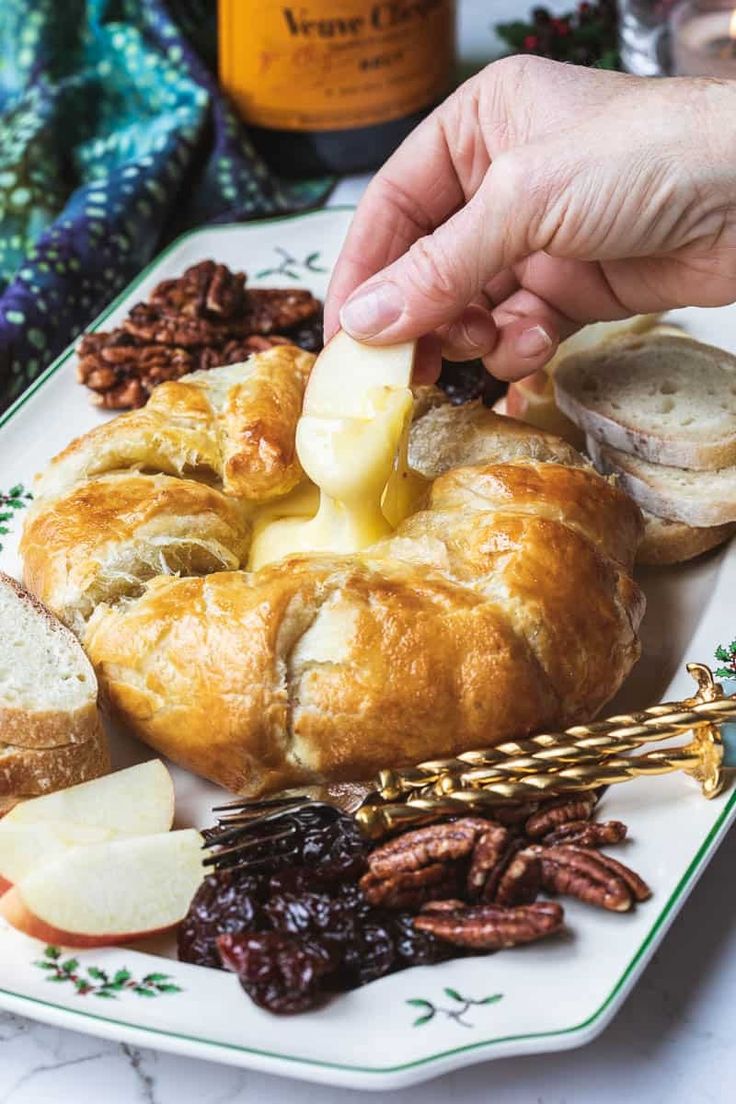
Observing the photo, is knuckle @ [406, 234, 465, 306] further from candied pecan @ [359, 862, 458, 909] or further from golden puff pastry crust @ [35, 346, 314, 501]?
candied pecan @ [359, 862, 458, 909]

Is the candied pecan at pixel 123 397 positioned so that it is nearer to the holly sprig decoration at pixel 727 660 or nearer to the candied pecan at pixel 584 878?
the holly sprig decoration at pixel 727 660

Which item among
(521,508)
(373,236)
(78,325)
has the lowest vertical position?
(78,325)

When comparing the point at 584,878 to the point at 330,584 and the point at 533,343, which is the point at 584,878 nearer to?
the point at 330,584

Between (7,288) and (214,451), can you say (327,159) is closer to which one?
(7,288)

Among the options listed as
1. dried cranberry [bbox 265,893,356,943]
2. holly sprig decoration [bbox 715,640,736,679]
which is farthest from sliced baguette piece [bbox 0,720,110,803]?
holly sprig decoration [bbox 715,640,736,679]

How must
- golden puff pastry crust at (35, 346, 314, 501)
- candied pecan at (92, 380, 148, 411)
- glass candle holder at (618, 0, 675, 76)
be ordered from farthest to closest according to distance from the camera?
glass candle holder at (618, 0, 675, 76)
candied pecan at (92, 380, 148, 411)
golden puff pastry crust at (35, 346, 314, 501)

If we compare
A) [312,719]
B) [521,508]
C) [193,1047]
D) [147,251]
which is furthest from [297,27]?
[193,1047]
